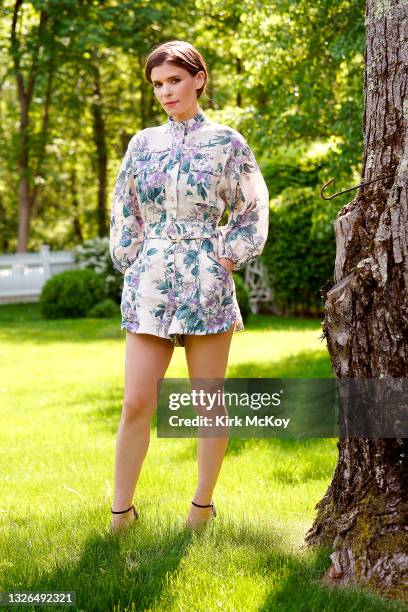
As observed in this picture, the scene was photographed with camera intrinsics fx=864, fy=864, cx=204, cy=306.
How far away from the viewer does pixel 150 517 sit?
Result: 351 cm

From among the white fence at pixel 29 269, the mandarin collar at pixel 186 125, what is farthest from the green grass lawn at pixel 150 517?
the white fence at pixel 29 269

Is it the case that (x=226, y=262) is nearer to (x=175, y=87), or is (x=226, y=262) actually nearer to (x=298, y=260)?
(x=175, y=87)

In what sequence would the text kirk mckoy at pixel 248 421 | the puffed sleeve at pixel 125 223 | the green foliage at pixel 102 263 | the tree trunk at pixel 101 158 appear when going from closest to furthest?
the puffed sleeve at pixel 125 223 → the text kirk mckoy at pixel 248 421 → the green foliage at pixel 102 263 → the tree trunk at pixel 101 158

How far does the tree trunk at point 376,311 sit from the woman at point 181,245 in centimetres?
43

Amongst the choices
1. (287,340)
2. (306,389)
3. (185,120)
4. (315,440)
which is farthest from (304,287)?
(185,120)

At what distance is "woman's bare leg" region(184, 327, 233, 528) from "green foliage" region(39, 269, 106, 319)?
1172 centimetres

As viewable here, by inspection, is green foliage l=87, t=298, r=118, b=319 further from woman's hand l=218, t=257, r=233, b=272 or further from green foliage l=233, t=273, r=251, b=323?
woman's hand l=218, t=257, r=233, b=272

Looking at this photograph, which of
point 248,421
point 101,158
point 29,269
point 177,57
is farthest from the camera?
point 101,158

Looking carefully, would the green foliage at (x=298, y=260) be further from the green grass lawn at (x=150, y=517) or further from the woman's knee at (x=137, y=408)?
the woman's knee at (x=137, y=408)

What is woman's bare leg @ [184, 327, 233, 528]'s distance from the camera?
3.29m

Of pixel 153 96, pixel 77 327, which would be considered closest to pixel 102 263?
pixel 77 327

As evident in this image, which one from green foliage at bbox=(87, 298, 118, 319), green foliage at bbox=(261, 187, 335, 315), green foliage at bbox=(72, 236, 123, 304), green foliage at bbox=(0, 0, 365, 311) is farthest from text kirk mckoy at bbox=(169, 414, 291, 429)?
green foliage at bbox=(72, 236, 123, 304)

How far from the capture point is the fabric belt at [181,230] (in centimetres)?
326

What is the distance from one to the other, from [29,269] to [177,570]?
Answer: 15.7 metres
